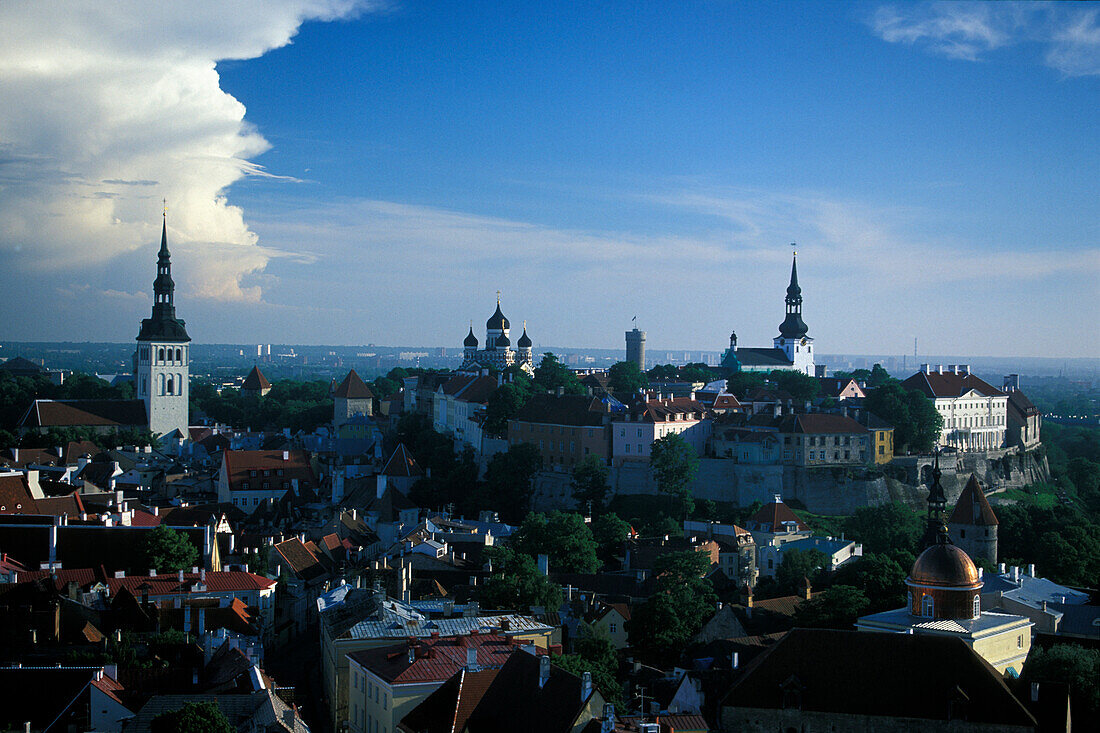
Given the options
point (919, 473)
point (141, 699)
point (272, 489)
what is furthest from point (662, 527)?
point (141, 699)

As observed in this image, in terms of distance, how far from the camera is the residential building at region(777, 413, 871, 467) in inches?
2291

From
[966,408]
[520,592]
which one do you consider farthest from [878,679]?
[966,408]

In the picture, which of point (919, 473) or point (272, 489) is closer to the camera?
point (919, 473)

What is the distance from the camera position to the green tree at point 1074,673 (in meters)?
25.8

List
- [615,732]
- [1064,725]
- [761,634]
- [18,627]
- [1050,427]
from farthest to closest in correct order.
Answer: [1050,427] → [761,634] → [18,627] → [1064,725] → [615,732]

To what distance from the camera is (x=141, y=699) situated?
23.9 meters

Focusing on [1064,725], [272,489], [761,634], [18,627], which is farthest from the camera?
[272,489]

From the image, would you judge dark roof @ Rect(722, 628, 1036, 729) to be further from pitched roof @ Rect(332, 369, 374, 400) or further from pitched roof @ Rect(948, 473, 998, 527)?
pitched roof @ Rect(332, 369, 374, 400)

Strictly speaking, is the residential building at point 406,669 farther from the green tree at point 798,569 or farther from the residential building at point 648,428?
the residential building at point 648,428

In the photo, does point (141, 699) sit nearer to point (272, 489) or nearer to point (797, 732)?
point (797, 732)

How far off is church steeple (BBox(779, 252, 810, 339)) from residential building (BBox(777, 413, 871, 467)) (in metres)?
39.4

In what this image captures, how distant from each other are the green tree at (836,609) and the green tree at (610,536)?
46.4 feet

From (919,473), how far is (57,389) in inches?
2729

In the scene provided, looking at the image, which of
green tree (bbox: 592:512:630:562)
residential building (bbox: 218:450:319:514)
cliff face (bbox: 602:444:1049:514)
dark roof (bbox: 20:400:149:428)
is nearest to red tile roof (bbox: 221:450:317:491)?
residential building (bbox: 218:450:319:514)
